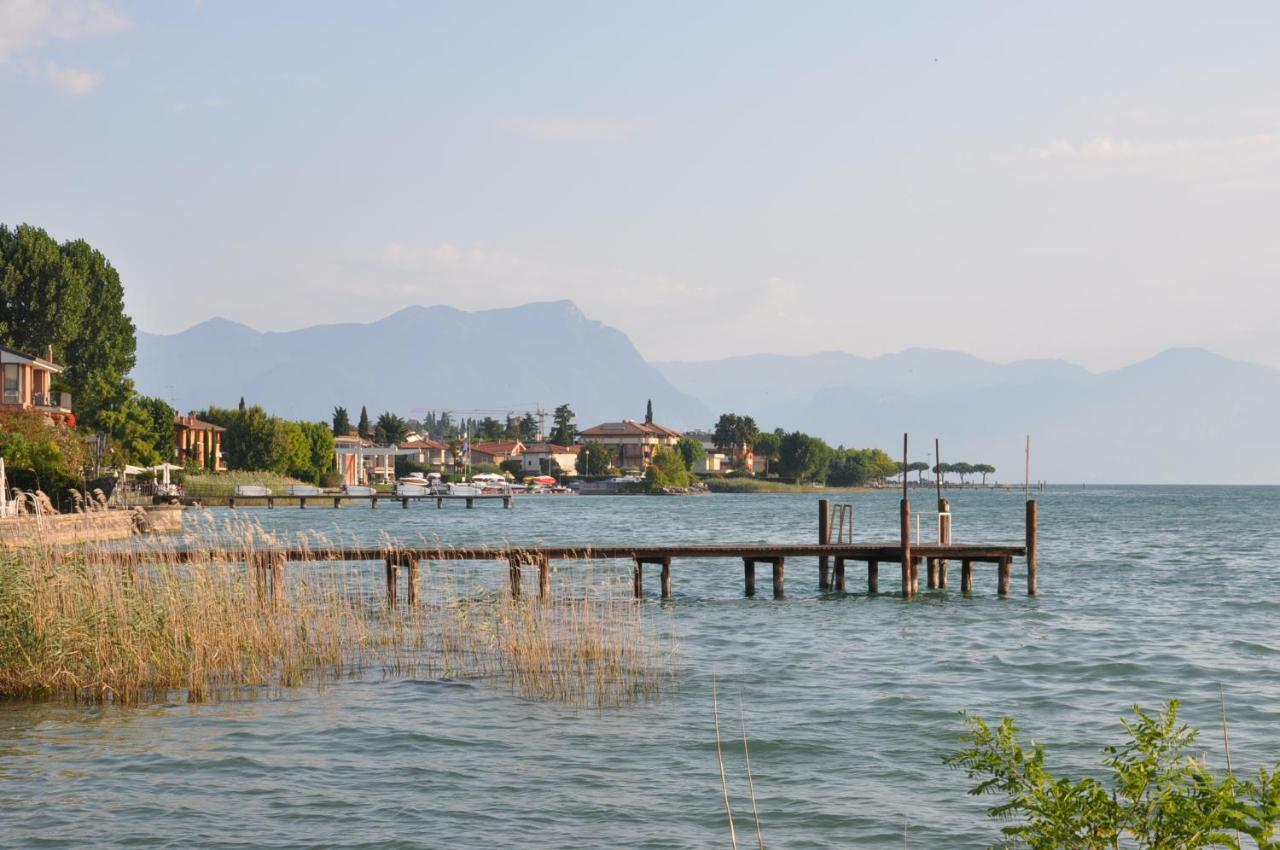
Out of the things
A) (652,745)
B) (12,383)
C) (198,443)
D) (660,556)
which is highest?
(12,383)

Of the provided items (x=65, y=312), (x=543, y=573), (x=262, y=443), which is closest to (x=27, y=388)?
(x=65, y=312)

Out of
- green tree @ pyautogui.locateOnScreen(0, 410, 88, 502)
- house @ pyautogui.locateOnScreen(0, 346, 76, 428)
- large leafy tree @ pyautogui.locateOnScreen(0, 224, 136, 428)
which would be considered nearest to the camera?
green tree @ pyautogui.locateOnScreen(0, 410, 88, 502)

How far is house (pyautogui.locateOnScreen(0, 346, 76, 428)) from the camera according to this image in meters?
75.7

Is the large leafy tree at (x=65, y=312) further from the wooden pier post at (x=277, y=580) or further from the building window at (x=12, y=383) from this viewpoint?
the wooden pier post at (x=277, y=580)

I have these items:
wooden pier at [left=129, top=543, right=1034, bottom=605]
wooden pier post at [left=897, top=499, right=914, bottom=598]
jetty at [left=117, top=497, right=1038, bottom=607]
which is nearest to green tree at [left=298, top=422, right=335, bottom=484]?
jetty at [left=117, top=497, right=1038, bottom=607]

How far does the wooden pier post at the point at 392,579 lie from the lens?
29359 mm

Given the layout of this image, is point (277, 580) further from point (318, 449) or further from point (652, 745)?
point (318, 449)

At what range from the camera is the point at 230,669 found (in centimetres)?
A: 2027

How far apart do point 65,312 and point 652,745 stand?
277ft

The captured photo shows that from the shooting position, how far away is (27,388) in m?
77.2

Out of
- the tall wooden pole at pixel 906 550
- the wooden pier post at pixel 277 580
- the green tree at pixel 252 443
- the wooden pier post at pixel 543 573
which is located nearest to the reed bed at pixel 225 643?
the wooden pier post at pixel 277 580

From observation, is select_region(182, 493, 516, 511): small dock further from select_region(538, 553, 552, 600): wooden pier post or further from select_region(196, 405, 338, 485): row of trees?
select_region(538, 553, 552, 600): wooden pier post

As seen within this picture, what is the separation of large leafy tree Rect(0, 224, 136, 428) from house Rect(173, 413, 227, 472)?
20.8 m

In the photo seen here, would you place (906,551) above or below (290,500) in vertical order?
above
